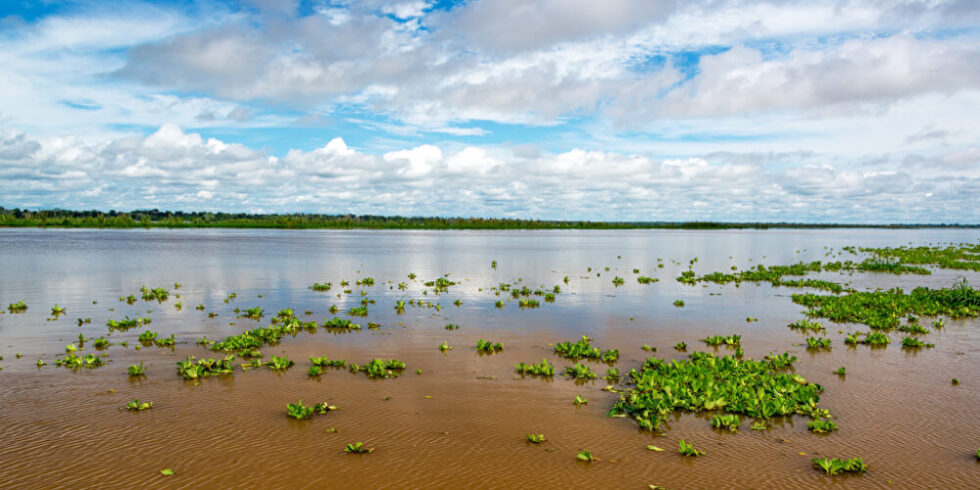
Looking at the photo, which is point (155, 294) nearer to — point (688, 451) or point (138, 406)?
point (138, 406)

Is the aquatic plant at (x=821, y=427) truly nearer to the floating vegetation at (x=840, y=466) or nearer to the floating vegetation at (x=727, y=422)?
the floating vegetation at (x=727, y=422)

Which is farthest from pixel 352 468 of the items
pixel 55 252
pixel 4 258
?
pixel 55 252

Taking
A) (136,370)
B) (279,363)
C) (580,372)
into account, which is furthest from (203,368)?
(580,372)

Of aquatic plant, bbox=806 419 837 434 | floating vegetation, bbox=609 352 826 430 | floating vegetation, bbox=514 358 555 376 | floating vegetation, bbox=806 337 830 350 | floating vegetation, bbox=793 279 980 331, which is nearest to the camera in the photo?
aquatic plant, bbox=806 419 837 434

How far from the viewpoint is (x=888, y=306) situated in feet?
83.9

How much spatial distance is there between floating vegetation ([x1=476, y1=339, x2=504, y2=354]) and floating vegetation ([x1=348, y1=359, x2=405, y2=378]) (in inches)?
124

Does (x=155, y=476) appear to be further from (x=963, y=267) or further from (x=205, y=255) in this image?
(x=963, y=267)

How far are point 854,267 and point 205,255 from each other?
62.9 meters

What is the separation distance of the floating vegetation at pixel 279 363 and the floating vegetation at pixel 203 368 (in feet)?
3.28

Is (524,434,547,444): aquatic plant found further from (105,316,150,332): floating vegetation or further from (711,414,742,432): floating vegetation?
(105,316,150,332): floating vegetation

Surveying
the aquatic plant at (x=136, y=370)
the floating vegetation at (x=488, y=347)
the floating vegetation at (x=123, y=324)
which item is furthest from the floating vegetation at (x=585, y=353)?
the floating vegetation at (x=123, y=324)

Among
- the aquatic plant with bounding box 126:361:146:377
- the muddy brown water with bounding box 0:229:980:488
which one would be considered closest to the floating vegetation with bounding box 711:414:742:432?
the muddy brown water with bounding box 0:229:980:488

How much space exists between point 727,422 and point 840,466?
222 centimetres

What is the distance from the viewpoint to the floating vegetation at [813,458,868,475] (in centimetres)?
938
